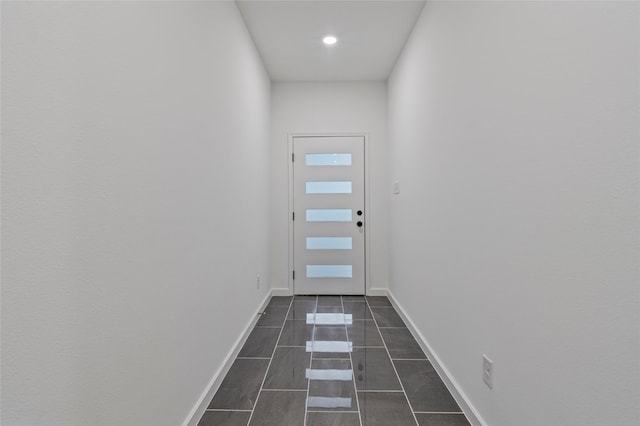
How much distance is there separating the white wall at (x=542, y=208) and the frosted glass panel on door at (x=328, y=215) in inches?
81.4

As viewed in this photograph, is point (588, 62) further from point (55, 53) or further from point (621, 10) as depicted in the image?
point (55, 53)

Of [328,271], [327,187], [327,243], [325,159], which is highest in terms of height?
[325,159]

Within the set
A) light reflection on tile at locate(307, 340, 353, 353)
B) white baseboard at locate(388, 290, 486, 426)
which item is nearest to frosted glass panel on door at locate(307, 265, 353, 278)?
white baseboard at locate(388, 290, 486, 426)

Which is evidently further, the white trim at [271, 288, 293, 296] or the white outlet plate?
the white trim at [271, 288, 293, 296]

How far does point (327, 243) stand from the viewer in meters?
4.20

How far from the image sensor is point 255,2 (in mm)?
2559

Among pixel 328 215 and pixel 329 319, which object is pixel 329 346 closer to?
pixel 329 319

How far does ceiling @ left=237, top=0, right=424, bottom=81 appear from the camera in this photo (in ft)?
8.61

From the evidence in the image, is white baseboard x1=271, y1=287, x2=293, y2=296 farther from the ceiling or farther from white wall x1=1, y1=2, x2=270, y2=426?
the ceiling

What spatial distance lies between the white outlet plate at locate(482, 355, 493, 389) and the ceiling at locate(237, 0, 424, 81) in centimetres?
261

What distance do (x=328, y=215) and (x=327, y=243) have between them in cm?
37

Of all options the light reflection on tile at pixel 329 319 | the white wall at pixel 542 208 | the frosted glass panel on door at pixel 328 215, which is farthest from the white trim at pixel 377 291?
the white wall at pixel 542 208

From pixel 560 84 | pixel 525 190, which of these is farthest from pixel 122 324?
pixel 560 84

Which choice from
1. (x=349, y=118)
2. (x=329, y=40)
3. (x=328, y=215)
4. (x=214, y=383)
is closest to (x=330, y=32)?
(x=329, y=40)
